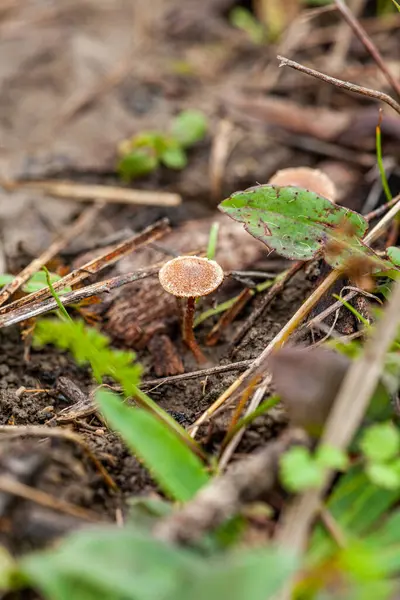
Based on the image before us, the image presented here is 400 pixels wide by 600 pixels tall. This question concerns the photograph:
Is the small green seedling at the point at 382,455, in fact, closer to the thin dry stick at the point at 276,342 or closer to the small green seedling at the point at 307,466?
the small green seedling at the point at 307,466

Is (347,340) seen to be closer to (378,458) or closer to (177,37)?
(378,458)

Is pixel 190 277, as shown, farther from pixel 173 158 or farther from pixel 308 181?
pixel 173 158

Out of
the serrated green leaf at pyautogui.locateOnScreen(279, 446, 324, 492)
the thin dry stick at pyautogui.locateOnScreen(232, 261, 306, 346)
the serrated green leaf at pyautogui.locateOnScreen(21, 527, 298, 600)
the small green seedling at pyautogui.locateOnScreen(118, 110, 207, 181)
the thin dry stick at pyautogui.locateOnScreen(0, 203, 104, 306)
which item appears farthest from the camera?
the small green seedling at pyautogui.locateOnScreen(118, 110, 207, 181)

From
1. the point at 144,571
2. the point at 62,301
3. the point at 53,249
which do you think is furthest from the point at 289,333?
the point at 53,249

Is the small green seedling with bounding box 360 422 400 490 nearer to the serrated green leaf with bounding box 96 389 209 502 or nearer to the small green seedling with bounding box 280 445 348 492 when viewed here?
the small green seedling with bounding box 280 445 348 492

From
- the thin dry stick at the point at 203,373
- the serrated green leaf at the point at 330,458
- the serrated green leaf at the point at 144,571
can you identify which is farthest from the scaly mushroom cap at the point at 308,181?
the serrated green leaf at the point at 144,571

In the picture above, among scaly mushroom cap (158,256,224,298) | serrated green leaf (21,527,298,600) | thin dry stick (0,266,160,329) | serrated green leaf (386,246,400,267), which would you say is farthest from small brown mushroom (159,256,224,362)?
serrated green leaf (21,527,298,600)
